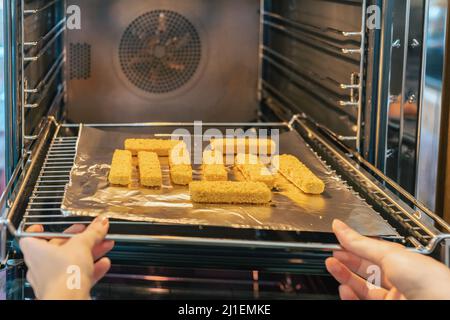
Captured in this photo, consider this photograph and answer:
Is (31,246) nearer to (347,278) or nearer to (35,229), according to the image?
(35,229)

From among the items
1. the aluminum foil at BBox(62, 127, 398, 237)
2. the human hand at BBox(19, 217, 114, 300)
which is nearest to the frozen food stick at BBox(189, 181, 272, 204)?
the aluminum foil at BBox(62, 127, 398, 237)

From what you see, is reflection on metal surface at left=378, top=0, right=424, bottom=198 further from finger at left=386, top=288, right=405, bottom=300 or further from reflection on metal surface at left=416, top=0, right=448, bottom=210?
finger at left=386, top=288, right=405, bottom=300

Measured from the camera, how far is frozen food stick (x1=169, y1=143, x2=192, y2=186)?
1.66m

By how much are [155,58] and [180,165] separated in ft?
2.22

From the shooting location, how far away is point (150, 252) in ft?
4.66

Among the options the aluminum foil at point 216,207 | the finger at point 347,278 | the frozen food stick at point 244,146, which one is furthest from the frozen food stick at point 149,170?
the finger at point 347,278

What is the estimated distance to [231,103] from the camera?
2404 mm

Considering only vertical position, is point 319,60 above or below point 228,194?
above

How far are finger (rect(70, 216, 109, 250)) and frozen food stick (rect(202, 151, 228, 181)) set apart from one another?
49 centimetres

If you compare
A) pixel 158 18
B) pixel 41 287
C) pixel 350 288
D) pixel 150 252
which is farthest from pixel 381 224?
pixel 158 18

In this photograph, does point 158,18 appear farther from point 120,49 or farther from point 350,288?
point 350,288

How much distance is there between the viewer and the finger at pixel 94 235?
3.81 ft

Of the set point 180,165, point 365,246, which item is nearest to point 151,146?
point 180,165
